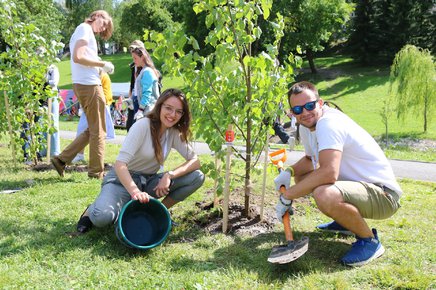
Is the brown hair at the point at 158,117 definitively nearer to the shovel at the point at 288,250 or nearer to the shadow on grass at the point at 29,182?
the shovel at the point at 288,250

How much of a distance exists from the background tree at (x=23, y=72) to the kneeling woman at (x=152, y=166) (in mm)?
2494

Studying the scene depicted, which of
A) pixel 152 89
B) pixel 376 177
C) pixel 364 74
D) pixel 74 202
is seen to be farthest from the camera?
pixel 364 74

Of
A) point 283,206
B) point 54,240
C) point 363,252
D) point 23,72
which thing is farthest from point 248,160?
point 23,72

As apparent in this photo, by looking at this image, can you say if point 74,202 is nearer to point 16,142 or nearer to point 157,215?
point 157,215

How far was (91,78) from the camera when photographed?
15.2 feet

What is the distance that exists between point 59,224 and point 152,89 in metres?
2.07

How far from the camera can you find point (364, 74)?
24578 mm

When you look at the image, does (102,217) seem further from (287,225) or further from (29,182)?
(29,182)

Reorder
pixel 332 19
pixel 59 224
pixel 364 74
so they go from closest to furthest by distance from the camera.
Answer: pixel 59 224 < pixel 364 74 < pixel 332 19

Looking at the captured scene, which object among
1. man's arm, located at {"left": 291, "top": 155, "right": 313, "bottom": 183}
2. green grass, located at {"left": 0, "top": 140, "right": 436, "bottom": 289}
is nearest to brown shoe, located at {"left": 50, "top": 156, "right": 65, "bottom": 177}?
green grass, located at {"left": 0, "top": 140, "right": 436, "bottom": 289}

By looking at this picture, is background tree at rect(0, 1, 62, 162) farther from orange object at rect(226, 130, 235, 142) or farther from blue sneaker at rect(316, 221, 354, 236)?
blue sneaker at rect(316, 221, 354, 236)

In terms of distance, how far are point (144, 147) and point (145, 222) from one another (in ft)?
1.89

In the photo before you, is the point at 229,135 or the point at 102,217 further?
the point at 229,135

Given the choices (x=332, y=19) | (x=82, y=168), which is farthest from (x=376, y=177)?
(x=332, y=19)
